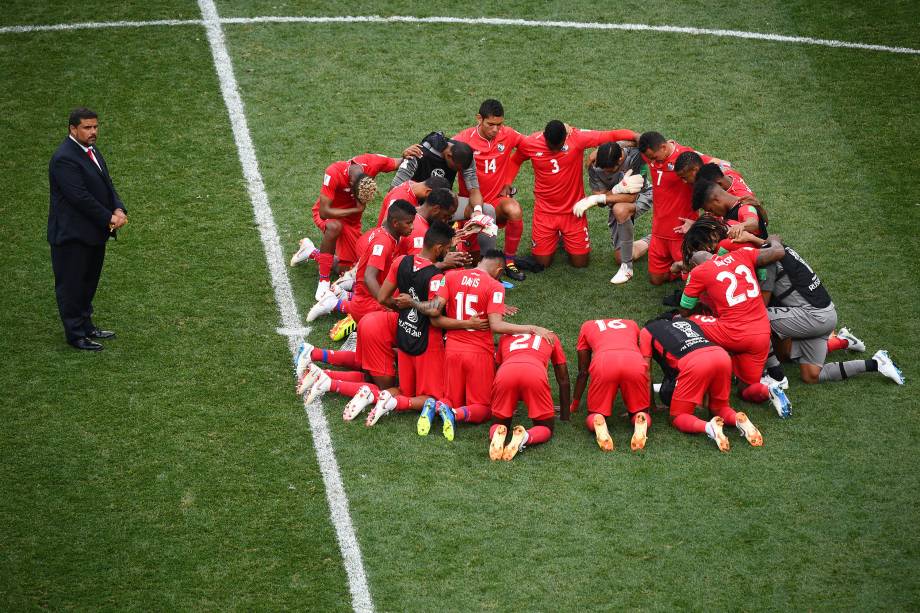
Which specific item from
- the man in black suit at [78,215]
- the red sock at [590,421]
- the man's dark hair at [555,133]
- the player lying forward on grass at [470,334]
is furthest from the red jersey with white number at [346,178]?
the red sock at [590,421]

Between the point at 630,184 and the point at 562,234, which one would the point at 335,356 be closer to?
the point at 562,234

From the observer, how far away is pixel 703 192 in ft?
33.6

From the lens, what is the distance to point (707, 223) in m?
9.79

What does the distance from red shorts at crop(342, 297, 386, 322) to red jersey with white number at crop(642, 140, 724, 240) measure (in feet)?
11.3

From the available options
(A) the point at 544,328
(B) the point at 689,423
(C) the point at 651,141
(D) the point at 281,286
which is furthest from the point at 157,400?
(C) the point at 651,141

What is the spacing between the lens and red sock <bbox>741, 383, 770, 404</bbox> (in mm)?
9305

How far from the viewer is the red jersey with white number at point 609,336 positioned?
8.98 metres

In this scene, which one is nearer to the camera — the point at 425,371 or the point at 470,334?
the point at 470,334

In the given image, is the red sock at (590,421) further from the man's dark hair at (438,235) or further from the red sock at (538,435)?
the man's dark hair at (438,235)

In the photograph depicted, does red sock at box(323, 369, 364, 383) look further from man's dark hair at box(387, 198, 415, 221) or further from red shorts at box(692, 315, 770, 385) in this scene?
red shorts at box(692, 315, 770, 385)

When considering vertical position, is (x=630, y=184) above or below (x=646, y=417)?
above

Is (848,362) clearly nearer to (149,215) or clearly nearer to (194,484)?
(194,484)

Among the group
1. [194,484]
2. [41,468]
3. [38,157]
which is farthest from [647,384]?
[38,157]

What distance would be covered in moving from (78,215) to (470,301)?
3765 millimetres
